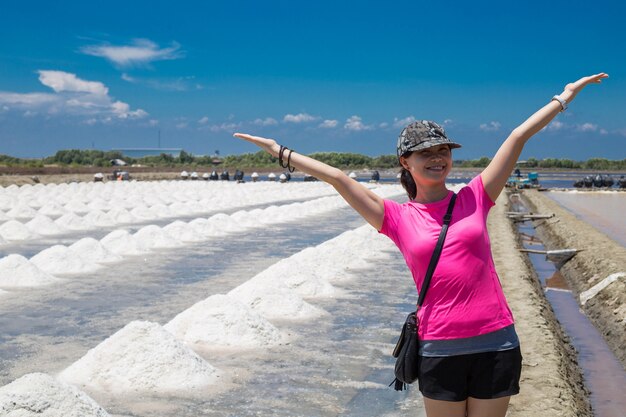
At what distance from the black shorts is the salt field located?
1.84 metres

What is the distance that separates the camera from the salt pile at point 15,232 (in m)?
11.5

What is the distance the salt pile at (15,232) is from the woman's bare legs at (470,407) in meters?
10.9

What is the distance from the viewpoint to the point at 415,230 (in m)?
1.77

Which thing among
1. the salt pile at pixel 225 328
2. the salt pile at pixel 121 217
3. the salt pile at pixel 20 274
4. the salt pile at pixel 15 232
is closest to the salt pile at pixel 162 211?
the salt pile at pixel 121 217

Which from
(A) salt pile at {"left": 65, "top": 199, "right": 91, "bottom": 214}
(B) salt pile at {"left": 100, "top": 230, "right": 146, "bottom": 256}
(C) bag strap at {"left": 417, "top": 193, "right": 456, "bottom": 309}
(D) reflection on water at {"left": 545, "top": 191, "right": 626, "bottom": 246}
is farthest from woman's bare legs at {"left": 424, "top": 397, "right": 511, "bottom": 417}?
(A) salt pile at {"left": 65, "top": 199, "right": 91, "bottom": 214}

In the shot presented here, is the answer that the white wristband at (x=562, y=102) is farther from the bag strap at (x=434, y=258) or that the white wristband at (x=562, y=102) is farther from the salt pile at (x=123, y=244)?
the salt pile at (x=123, y=244)

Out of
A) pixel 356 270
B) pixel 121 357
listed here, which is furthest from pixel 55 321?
pixel 356 270

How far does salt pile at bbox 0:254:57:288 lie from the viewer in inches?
284

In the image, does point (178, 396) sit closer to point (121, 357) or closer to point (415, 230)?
point (121, 357)

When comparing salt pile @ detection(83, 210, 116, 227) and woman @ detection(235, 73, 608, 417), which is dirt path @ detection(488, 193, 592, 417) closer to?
woman @ detection(235, 73, 608, 417)

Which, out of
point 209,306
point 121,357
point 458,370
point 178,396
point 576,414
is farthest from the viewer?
point 209,306

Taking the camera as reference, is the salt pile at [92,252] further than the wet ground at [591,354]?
Yes

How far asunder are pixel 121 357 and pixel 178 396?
0.51m

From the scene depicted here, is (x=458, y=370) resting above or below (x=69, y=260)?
above
